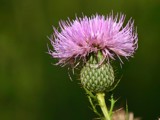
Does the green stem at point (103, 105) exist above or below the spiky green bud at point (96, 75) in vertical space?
below

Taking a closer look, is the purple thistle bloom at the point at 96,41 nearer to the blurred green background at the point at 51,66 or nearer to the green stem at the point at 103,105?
the green stem at the point at 103,105

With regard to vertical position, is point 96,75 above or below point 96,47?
below

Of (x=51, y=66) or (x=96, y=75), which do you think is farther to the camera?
(x=51, y=66)

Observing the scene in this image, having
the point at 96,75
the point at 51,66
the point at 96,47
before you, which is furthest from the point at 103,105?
the point at 51,66

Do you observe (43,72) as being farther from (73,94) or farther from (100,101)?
(100,101)

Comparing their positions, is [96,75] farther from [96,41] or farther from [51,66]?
[51,66]

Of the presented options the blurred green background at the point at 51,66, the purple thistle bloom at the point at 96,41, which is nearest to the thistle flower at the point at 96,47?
the purple thistle bloom at the point at 96,41
